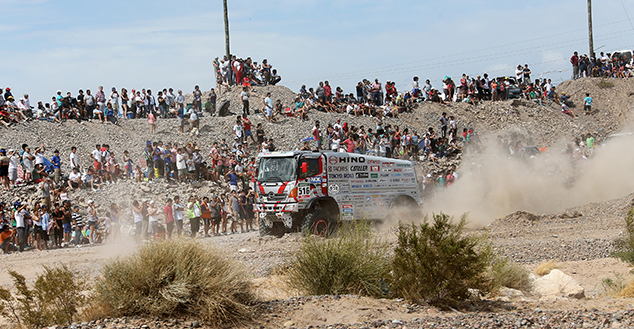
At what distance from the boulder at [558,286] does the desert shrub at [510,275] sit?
0.22 m

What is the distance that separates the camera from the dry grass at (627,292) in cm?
889

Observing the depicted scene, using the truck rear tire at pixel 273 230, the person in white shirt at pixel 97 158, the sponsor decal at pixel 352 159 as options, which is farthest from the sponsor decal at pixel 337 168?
the person in white shirt at pixel 97 158

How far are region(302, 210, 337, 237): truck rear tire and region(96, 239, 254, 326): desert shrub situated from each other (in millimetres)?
8197

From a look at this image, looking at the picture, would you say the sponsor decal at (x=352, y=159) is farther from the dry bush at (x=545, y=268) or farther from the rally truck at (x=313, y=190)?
the dry bush at (x=545, y=268)

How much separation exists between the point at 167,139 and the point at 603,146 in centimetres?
2368

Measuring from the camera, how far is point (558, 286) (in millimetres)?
10203

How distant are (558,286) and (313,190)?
7.99 metres

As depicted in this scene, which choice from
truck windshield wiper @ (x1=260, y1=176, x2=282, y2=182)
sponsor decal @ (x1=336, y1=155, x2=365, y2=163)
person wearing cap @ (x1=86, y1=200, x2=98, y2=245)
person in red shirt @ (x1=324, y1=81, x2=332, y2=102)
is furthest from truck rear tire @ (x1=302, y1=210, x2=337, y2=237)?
person in red shirt @ (x1=324, y1=81, x2=332, y2=102)

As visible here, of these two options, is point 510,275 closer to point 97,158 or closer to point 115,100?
point 97,158

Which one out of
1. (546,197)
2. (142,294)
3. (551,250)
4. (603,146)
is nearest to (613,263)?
(551,250)

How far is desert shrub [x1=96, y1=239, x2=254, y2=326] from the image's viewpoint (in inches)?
288

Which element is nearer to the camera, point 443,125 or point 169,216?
point 169,216

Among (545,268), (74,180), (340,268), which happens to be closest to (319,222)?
(545,268)

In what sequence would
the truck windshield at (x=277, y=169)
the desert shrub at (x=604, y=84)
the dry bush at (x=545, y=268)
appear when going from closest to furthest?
the dry bush at (x=545, y=268) → the truck windshield at (x=277, y=169) → the desert shrub at (x=604, y=84)
